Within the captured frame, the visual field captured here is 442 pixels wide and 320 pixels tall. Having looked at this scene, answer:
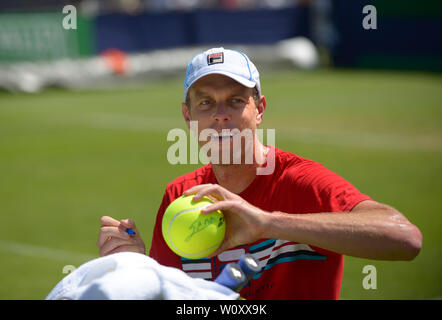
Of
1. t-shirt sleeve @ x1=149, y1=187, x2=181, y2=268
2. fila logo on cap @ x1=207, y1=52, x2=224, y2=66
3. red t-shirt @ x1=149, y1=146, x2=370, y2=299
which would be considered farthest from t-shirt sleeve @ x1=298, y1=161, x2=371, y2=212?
t-shirt sleeve @ x1=149, y1=187, x2=181, y2=268

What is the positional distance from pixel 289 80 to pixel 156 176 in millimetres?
16052

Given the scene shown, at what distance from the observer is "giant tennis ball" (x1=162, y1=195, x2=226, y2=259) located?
361cm

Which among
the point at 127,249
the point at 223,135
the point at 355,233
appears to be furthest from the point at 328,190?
the point at 127,249

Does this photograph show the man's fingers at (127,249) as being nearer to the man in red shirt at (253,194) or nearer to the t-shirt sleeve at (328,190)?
the man in red shirt at (253,194)

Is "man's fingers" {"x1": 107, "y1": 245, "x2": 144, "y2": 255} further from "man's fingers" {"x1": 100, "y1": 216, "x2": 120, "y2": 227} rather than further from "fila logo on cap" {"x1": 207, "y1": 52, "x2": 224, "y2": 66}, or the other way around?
"fila logo on cap" {"x1": 207, "y1": 52, "x2": 224, "y2": 66}

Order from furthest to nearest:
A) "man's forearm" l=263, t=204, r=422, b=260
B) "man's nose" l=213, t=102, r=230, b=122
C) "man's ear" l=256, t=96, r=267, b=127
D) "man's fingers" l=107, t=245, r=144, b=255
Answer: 1. "man's ear" l=256, t=96, r=267, b=127
2. "man's nose" l=213, t=102, r=230, b=122
3. "man's fingers" l=107, t=245, r=144, b=255
4. "man's forearm" l=263, t=204, r=422, b=260

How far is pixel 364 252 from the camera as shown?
133 inches

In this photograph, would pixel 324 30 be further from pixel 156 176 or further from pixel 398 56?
pixel 156 176

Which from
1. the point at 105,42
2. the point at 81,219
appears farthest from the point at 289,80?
the point at 81,219

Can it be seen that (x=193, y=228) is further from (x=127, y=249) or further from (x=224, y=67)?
(x=224, y=67)

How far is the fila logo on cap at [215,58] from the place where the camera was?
4.21 m

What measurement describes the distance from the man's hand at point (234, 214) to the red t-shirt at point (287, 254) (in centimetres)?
53

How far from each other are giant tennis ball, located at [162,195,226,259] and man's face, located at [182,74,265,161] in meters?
0.67

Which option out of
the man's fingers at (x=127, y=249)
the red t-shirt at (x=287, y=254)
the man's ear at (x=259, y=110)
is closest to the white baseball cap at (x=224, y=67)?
the man's ear at (x=259, y=110)
